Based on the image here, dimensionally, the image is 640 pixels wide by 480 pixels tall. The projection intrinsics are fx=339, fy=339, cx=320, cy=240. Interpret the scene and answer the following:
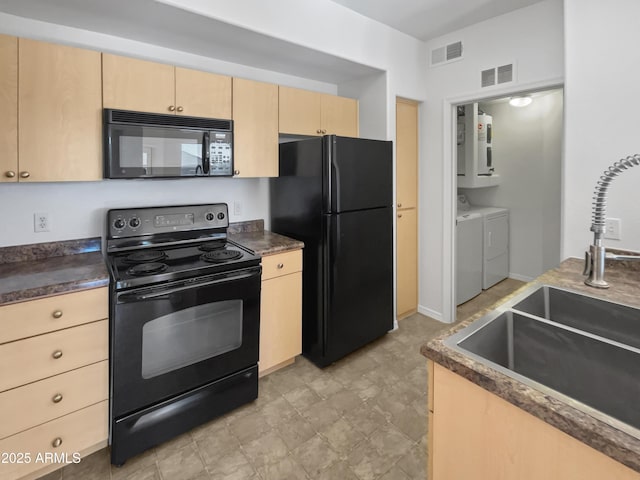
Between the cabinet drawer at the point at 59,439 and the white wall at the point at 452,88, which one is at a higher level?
the white wall at the point at 452,88

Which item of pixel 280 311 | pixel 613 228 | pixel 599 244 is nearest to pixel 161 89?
pixel 280 311

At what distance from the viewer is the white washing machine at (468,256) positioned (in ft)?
12.1

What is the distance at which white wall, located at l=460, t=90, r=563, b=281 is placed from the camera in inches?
163

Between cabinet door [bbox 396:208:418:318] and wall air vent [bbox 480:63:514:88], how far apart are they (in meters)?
1.24

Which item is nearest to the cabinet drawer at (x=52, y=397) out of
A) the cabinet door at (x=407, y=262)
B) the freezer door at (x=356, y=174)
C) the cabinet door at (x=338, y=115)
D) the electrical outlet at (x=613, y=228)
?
the freezer door at (x=356, y=174)

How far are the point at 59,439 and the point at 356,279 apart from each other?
1921mm

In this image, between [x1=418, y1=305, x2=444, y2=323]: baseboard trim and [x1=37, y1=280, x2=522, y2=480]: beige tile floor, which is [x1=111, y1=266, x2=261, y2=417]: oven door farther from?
[x1=418, y1=305, x2=444, y2=323]: baseboard trim

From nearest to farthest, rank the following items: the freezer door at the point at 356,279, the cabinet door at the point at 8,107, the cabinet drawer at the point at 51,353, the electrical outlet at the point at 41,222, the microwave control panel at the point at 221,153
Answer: the cabinet drawer at the point at 51,353, the cabinet door at the point at 8,107, the electrical outlet at the point at 41,222, the microwave control panel at the point at 221,153, the freezer door at the point at 356,279

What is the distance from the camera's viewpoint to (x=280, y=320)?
2.42 metres

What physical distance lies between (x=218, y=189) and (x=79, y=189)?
889 mm

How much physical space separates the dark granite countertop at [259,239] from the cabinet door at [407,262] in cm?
119

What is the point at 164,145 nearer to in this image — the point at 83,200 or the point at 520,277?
the point at 83,200

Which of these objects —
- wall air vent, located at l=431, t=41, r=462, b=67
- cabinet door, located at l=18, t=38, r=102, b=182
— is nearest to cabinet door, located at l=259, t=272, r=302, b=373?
cabinet door, located at l=18, t=38, r=102, b=182

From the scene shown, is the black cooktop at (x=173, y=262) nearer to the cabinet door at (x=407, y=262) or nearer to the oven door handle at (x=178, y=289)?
the oven door handle at (x=178, y=289)
